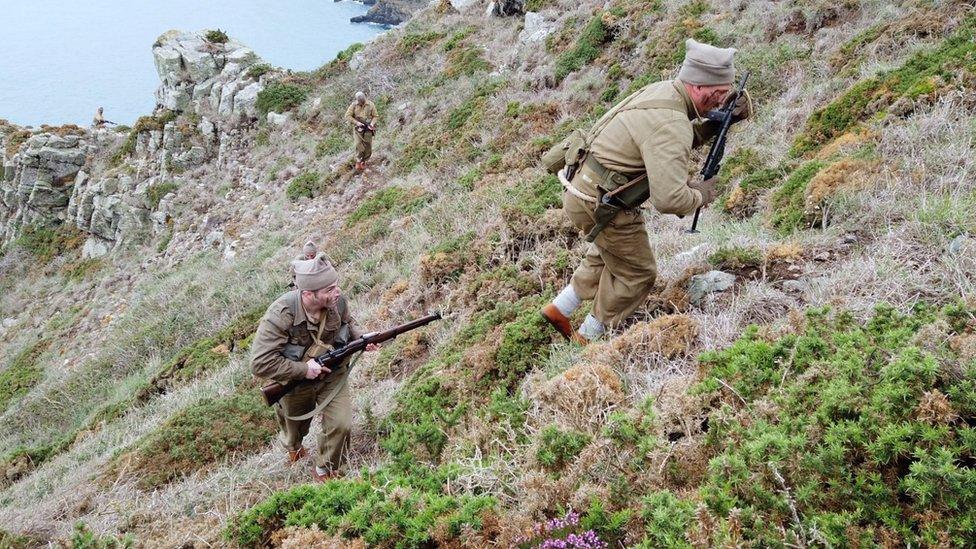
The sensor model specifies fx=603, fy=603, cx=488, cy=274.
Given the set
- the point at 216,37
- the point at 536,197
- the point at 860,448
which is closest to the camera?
the point at 860,448

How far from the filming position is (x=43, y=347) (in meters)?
14.3

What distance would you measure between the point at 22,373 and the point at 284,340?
12244 mm

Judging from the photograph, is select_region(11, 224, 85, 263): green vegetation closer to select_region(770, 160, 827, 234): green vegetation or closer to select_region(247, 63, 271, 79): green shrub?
select_region(247, 63, 271, 79): green shrub

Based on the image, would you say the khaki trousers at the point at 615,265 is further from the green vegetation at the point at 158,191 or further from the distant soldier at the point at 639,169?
the green vegetation at the point at 158,191

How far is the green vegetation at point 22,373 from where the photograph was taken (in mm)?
12016

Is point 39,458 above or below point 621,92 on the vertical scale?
below

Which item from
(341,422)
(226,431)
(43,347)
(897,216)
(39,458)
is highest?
(897,216)

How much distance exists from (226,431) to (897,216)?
5835 mm

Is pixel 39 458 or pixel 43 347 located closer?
pixel 39 458

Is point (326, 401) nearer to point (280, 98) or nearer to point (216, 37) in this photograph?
point (280, 98)

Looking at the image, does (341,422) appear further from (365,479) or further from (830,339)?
(830,339)

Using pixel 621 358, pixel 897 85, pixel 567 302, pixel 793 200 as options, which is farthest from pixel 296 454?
pixel 897 85

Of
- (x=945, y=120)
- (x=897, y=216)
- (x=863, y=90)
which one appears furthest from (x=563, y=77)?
(x=897, y=216)

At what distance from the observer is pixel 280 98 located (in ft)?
66.5
